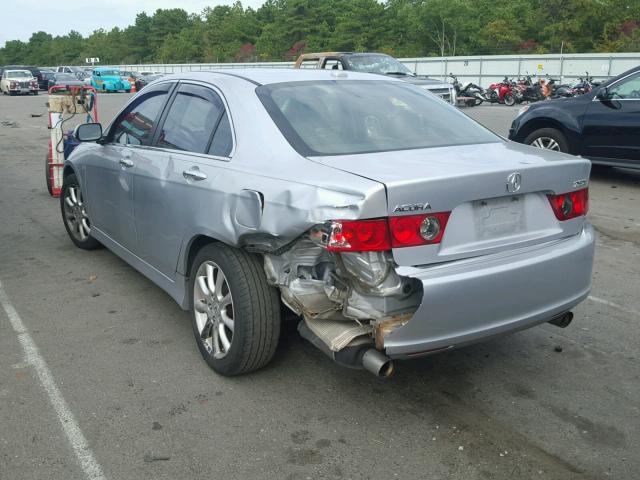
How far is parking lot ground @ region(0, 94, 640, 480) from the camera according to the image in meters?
2.99

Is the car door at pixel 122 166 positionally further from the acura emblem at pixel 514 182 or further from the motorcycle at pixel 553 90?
the motorcycle at pixel 553 90

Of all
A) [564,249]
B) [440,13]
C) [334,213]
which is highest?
[440,13]

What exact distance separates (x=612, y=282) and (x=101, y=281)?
13.8ft

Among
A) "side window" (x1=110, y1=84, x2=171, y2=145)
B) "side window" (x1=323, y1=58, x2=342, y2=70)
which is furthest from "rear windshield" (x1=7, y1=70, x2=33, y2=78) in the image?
"side window" (x1=110, y1=84, x2=171, y2=145)

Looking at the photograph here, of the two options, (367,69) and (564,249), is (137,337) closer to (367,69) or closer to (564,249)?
(564,249)

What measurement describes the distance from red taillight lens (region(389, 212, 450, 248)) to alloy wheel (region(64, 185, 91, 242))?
389 cm

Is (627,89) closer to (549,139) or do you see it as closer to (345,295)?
(549,139)

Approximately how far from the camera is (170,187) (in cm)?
413

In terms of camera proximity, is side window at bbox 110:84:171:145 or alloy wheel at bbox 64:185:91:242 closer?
side window at bbox 110:84:171:145

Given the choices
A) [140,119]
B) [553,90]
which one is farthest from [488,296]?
[553,90]

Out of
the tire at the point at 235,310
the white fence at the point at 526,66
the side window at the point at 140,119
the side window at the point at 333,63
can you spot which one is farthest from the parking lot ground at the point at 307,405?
the white fence at the point at 526,66

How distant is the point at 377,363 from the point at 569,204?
4.66ft

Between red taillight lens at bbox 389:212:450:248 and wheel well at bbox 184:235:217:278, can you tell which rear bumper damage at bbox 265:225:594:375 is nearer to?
red taillight lens at bbox 389:212:450:248

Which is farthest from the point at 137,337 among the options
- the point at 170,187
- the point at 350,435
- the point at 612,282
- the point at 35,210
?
the point at 35,210
